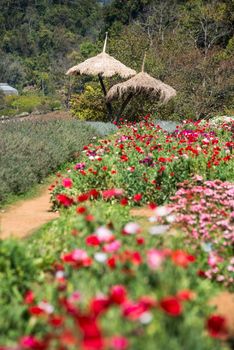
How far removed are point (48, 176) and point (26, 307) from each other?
8.67m

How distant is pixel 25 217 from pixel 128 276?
5.53 meters

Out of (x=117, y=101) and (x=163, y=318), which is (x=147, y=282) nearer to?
(x=163, y=318)

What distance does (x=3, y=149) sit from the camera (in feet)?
35.0

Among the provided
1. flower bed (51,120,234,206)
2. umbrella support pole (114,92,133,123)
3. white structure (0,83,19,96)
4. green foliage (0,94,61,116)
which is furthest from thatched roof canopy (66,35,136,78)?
white structure (0,83,19,96)

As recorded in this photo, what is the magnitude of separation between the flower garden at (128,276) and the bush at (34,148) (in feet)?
9.85

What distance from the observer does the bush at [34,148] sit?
1010 cm

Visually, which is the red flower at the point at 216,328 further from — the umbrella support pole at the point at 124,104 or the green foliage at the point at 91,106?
the green foliage at the point at 91,106

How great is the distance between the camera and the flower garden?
245cm

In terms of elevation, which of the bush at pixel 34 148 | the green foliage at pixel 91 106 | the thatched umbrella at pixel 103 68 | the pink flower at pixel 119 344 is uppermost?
the pink flower at pixel 119 344

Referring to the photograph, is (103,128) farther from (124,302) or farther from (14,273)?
(124,302)

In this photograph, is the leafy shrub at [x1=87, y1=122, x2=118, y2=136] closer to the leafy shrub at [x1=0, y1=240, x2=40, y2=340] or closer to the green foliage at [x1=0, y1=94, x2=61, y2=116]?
the leafy shrub at [x1=0, y1=240, x2=40, y2=340]

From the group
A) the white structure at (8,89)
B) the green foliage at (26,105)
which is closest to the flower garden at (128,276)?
the green foliage at (26,105)

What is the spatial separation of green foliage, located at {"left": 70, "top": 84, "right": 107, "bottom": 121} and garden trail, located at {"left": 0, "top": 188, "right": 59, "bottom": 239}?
13522mm

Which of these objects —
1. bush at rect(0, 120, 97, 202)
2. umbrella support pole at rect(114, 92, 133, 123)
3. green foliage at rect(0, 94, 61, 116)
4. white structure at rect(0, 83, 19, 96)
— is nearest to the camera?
bush at rect(0, 120, 97, 202)
